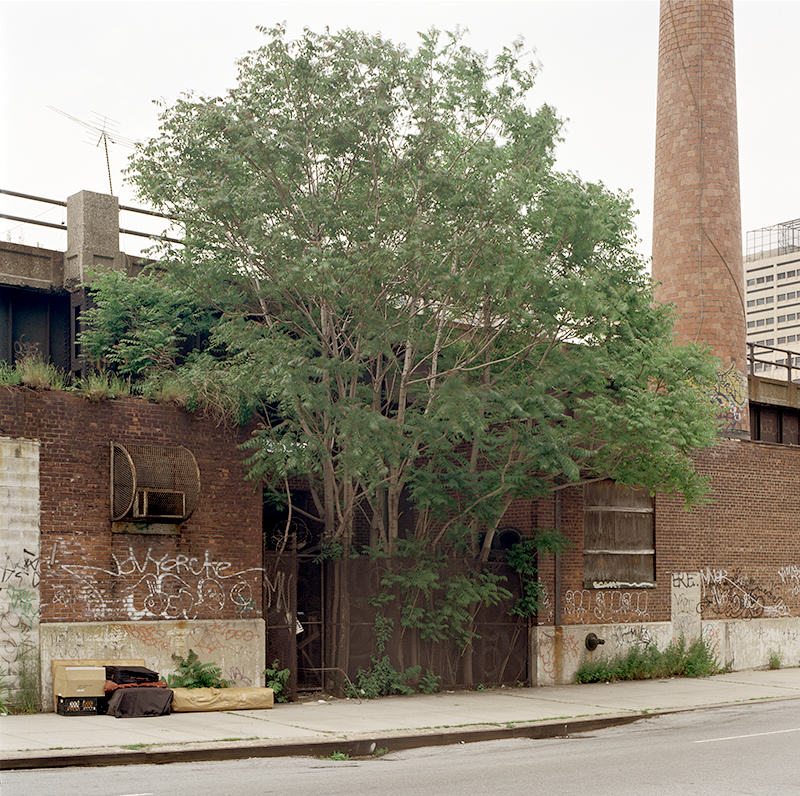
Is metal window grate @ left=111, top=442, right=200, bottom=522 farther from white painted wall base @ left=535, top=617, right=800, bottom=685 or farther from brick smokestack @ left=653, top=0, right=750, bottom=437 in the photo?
brick smokestack @ left=653, top=0, right=750, bottom=437

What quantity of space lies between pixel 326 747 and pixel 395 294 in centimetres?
724

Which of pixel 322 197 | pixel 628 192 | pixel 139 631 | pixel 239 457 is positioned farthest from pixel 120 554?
pixel 628 192

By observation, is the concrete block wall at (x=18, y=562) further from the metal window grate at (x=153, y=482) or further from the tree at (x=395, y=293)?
the tree at (x=395, y=293)

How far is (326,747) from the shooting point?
15.0 metres

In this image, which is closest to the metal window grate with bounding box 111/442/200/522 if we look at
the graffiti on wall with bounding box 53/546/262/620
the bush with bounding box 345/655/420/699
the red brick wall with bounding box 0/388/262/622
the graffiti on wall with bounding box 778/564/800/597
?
the red brick wall with bounding box 0/388/262/622

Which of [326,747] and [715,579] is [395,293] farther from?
[715,579]

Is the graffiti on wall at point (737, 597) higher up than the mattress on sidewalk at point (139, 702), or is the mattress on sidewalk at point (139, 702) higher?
the graffiti on wall at point (737, 597)

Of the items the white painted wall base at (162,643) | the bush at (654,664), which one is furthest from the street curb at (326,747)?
the bush at (654,664)

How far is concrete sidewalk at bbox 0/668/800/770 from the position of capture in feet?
45.2

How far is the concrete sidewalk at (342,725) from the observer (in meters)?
13.8

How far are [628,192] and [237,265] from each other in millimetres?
6840

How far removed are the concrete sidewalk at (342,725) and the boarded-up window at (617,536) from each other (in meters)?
2.69

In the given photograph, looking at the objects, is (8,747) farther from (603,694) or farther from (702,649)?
(702,649)

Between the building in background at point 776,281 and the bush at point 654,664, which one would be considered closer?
the bush at point 654,664
